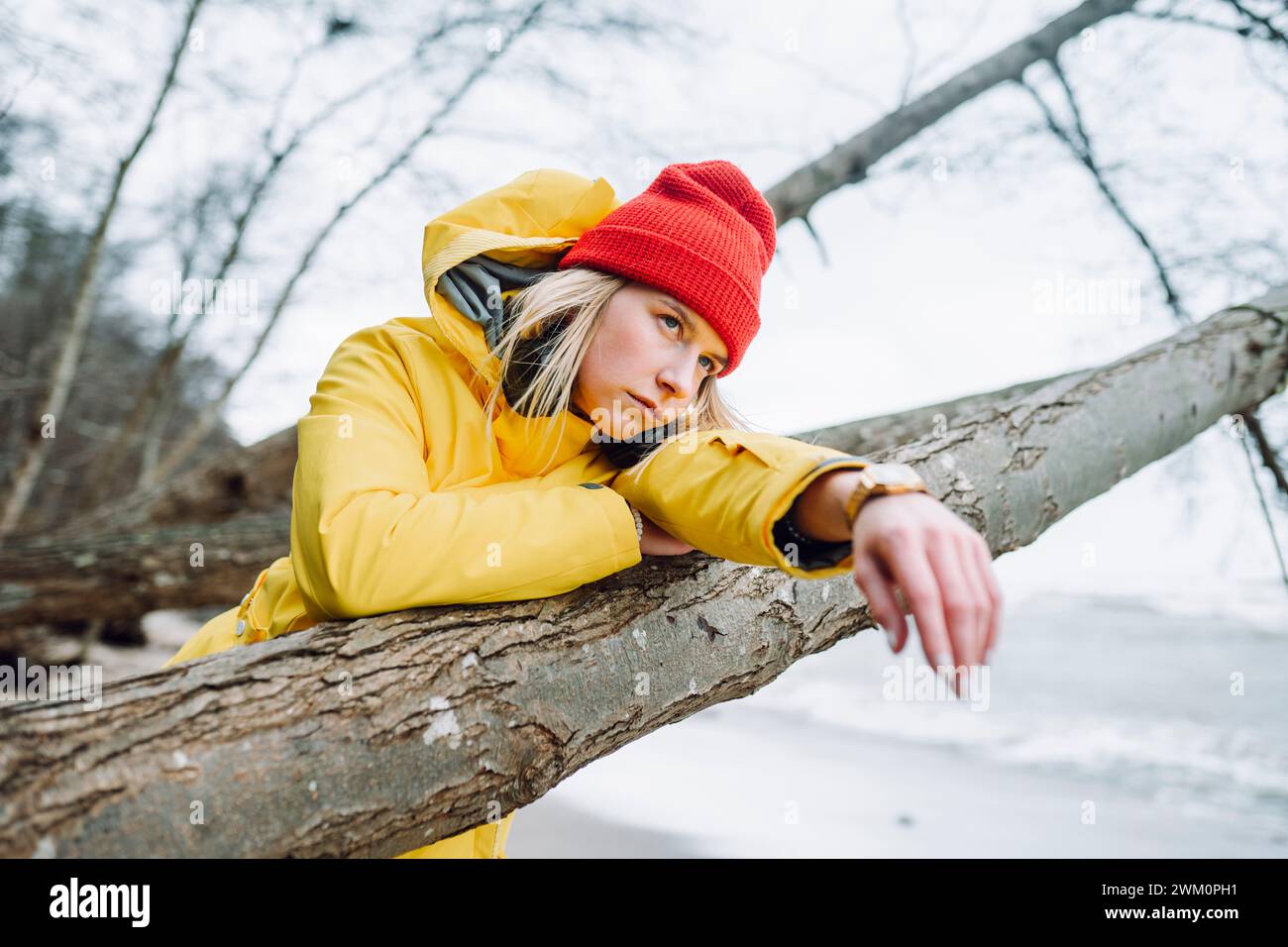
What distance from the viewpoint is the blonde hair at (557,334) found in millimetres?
1444

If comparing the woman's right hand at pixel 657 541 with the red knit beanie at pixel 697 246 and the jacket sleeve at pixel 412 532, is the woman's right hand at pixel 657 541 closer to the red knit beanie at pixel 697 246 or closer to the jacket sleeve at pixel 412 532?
the jacket sleeve at pixel 412 532

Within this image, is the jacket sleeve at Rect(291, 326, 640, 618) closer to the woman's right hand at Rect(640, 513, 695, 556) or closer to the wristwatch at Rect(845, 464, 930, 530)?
the woman's right hand at Rect(640, 513, 695, 556)

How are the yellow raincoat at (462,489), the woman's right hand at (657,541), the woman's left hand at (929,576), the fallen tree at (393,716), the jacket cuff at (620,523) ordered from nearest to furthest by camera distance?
the woman's left hand at (929,576)
the fallen tree at (393,716)
the yellow raincoat at (462,489)
the jacket cuff at (620,523)
the woman's right hand at (657,541)

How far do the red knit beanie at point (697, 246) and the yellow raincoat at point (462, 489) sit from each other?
0.18 meters

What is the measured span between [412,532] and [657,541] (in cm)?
43

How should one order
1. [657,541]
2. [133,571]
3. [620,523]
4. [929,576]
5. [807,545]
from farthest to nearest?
[133,571] < [657,541] < [620,523] < [807,545] < [929,576]

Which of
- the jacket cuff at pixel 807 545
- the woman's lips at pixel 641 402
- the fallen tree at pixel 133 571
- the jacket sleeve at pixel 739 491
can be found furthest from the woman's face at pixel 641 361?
the fallen tree at pixel 133 571

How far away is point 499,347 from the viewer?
1460mm

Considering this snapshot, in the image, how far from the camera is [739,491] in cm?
109

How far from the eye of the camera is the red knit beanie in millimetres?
1458

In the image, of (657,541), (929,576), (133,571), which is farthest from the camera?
(133,571)

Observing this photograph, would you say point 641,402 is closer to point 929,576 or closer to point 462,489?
point 462,489

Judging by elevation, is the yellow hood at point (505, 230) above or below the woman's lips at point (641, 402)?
above

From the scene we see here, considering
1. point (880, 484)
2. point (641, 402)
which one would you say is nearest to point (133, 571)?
point (641, 402)
